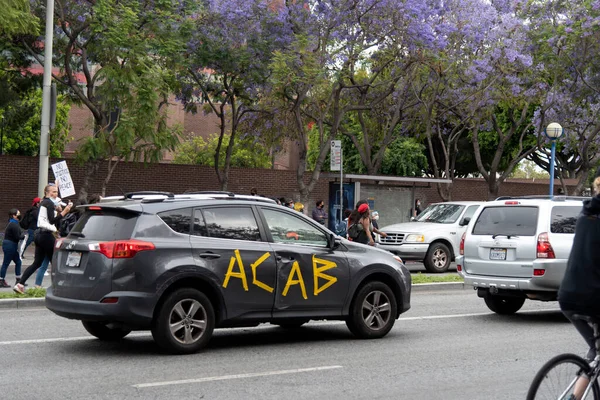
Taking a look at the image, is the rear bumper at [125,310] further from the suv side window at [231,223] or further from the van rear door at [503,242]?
the van rear door at [503,242]

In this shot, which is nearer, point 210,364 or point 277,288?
point 210,364

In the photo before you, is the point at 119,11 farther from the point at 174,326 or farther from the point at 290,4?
the point at 174,326

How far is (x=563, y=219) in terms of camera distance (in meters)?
12.6

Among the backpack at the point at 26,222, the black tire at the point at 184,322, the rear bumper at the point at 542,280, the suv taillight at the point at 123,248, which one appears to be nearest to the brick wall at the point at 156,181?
the backpack at the point at 26,222

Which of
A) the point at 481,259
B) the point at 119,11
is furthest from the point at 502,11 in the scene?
the point at 481,259

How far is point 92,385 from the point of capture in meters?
7.68

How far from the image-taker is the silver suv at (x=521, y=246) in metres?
12.2

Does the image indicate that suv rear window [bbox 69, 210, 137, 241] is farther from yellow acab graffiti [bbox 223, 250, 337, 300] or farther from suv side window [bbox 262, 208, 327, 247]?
suv side window [bbox 262, 208, 327, 247]

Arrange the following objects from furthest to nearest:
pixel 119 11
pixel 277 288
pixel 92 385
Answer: pixel 119 11
pixel 277 288
pixel 92 385

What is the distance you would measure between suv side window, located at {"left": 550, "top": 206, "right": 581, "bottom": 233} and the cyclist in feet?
22.3

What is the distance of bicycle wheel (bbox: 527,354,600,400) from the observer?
5.54 m

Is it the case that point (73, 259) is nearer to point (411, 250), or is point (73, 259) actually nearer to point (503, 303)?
point (503, 303)

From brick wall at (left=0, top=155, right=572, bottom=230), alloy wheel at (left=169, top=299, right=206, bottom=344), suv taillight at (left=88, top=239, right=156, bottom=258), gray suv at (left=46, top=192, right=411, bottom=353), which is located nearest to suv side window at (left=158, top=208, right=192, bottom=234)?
gray suv at (left=46, top=192, right=411, bottom=353)

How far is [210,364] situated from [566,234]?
6033 mm
